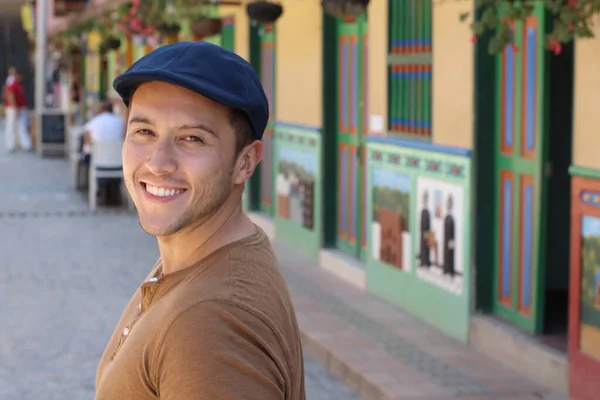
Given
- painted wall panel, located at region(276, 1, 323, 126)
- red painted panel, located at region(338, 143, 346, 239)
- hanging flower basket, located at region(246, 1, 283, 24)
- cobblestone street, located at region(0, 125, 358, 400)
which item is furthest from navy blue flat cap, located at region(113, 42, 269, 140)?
hanging flower basket, located at region(246, 1, 283, 24)

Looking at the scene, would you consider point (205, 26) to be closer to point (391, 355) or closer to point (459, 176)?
point (459, 176)


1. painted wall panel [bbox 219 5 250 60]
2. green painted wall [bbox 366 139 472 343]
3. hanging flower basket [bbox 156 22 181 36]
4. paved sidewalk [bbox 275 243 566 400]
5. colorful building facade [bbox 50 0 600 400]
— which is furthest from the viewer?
hanging flower basket [bbox 156 22 181 36]

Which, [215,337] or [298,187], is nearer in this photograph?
[215,337]

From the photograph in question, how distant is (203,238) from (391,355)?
5.37 meters

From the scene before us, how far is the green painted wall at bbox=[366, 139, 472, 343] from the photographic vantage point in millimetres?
7805

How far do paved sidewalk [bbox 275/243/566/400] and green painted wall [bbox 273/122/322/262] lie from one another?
176 centimetres

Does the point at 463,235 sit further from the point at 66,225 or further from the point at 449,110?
the point at 66,225

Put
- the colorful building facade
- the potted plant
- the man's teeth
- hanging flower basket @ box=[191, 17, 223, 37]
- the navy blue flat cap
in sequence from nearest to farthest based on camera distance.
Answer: the navy blue flat cap → the man's teeth → the colorful building facade → hanging flower basket @ box=[191, 17, 223, 37] → the potted plant

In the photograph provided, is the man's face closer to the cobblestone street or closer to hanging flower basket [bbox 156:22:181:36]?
the cobblestone street

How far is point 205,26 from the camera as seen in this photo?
44.5 feet

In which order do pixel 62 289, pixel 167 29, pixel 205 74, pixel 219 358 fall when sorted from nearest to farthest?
pixel 219 358, pixel 205 74, pixel 62 289, pixel 167 29

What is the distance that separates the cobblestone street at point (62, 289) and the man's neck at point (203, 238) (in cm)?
476

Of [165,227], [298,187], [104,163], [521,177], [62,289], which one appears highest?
[165,227]

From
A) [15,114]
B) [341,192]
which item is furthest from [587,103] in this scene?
[15,114]
